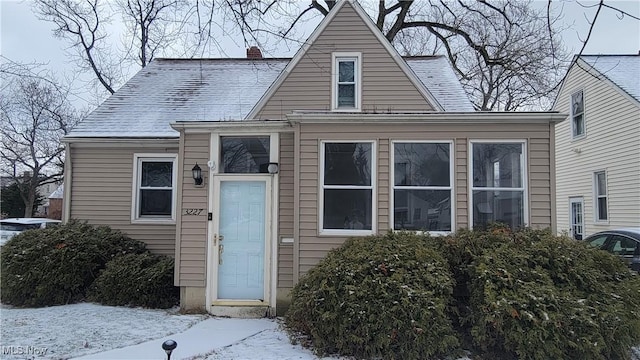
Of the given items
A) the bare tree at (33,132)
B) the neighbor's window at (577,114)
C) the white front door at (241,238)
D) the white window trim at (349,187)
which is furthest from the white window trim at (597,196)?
the bare tree at (33,132)

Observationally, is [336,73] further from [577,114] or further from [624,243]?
[577,114]

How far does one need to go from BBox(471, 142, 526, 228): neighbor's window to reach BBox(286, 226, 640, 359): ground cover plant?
0.65m

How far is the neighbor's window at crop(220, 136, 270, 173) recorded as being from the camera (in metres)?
7.45

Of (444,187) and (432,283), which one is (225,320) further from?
(444,187)

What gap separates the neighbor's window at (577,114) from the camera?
15.0 metres

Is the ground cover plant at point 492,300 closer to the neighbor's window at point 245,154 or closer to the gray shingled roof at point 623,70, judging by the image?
the neighbor's window at point 245,154

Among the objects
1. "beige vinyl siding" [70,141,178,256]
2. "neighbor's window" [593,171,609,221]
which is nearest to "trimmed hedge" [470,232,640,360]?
"beige vinyl siding" [70,141,178,256]

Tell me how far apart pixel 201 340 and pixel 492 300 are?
385 cm

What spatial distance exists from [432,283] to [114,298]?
5810 mm

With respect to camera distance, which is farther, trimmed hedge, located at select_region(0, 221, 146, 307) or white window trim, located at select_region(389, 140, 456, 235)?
trimmed hedge, located at select_region(0, 221, 146, 307)

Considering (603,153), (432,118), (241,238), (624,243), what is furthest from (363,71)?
(603,153)

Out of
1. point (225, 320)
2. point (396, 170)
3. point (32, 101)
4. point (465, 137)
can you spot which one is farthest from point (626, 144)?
point (32, 101)

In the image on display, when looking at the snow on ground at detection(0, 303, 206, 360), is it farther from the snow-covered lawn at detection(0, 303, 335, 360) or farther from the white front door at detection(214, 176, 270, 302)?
the white front door at detection(214, 176, 270, 302)

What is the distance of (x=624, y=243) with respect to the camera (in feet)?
28.6
